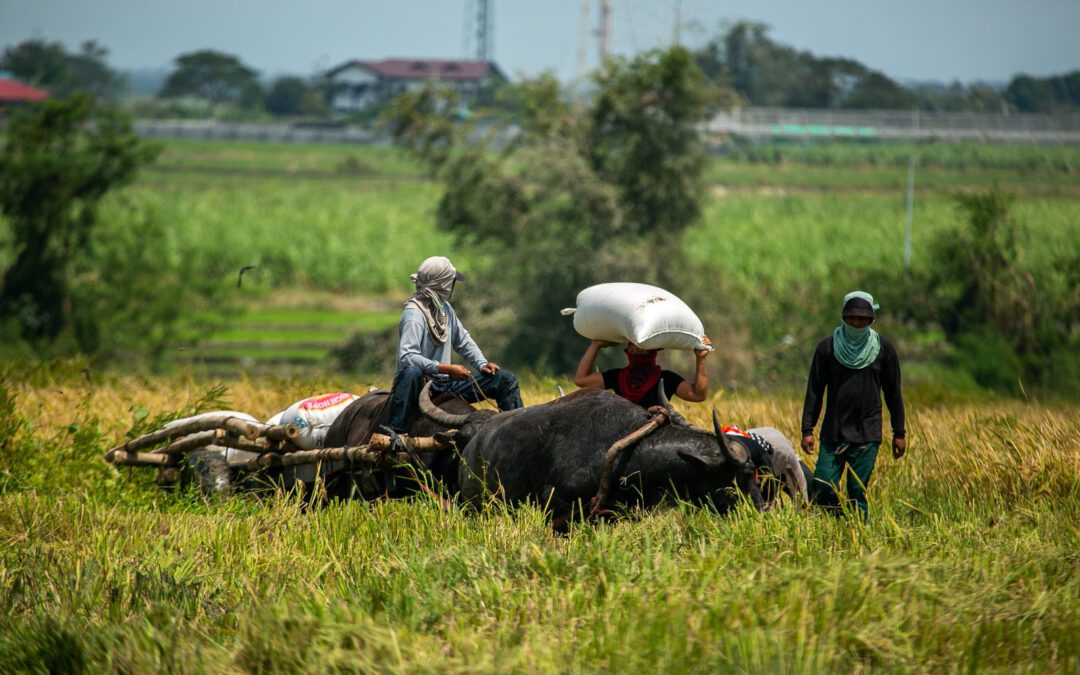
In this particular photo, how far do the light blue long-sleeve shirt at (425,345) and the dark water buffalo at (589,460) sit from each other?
728mm

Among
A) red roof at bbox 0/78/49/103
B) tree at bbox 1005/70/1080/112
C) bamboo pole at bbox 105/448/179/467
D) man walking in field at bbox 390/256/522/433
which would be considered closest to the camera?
man walking in field at bbox 390/256/522/433

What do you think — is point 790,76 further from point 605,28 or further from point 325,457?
point 325,457

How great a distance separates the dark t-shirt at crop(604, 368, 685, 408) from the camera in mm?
6887

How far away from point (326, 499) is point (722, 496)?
9.37ft

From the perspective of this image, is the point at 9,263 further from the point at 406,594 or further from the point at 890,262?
the point at 406,594

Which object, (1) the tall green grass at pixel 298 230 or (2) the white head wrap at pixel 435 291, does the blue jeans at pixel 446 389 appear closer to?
(2) the white head wrap at pixel 435 291

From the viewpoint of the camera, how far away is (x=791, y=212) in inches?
1860

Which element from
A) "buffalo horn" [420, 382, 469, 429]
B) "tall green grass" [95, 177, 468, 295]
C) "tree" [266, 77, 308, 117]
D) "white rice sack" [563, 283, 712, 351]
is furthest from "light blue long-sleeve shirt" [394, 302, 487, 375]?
"tree" [266, 77, 308, 117]

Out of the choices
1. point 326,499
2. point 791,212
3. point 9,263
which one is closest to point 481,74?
point 791,212

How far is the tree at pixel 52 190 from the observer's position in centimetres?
3106

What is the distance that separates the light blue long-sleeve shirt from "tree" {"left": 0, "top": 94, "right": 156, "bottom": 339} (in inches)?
1014

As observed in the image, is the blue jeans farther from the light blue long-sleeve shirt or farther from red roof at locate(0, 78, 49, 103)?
red roof at locate(0, 78, 49, 103)

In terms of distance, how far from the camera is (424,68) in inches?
4774

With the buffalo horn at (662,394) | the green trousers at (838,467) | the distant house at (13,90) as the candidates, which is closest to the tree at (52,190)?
the buffalo horn at (662,394)
